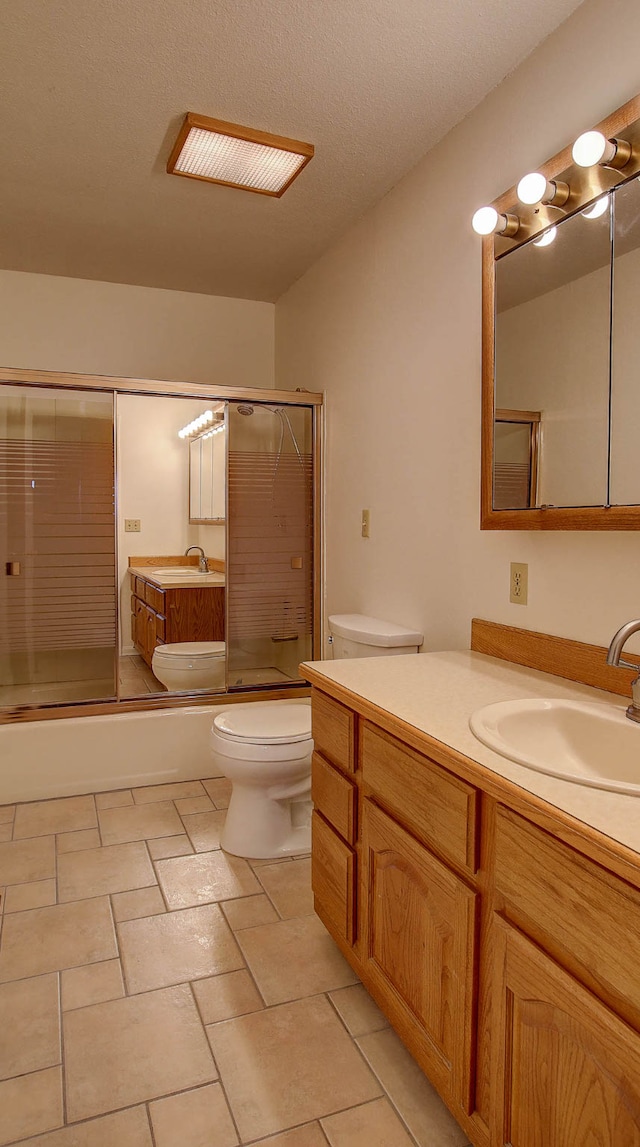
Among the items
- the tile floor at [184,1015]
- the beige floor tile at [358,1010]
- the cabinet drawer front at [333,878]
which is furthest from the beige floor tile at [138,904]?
the beige floor tile at [358,1010]

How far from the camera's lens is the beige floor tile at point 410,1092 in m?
1.35

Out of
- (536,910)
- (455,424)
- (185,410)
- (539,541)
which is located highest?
(185,410)

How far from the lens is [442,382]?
2.34 m

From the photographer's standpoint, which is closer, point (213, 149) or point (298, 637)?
point (213, 149)

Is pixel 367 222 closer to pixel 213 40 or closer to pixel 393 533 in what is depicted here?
pixel 213 40

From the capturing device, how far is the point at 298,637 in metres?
3.50

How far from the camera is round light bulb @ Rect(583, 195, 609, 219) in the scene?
62.0 inches

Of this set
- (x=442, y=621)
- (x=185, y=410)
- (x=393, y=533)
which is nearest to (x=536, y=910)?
(x=442, y=621)

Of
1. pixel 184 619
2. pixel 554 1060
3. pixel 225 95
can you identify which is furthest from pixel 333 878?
pixel 225 95

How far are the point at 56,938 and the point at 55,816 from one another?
88 cm

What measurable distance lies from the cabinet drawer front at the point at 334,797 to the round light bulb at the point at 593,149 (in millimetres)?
1512

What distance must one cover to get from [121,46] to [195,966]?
2.51m

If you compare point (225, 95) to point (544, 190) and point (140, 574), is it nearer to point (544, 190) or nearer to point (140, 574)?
point (544, 190)

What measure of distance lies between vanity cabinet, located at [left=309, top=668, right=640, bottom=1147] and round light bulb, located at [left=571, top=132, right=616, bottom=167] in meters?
1.28
